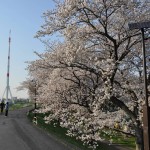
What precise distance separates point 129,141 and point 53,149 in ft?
56.7

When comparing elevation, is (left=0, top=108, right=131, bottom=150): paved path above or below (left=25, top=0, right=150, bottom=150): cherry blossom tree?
below

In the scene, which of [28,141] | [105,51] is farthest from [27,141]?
[105,51]

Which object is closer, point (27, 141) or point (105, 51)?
point (105, 51)

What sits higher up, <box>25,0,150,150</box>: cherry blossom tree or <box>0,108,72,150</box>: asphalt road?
<box>25,0,150,150</box>: cherry blossom tree

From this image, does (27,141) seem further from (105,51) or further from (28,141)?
(105,51)

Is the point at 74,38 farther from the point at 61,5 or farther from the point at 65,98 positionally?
the point at 65,98

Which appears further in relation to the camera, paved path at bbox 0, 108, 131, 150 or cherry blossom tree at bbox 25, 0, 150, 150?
paved path at bbox 0, 108, 131, 150

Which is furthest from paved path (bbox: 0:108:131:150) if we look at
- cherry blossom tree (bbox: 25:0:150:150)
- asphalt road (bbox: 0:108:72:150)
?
cherry blossom tree (bbox: 25:0:150:150)

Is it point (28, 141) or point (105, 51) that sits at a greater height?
point (105, 51)

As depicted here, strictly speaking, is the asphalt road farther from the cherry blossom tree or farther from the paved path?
the cherry blossom tree

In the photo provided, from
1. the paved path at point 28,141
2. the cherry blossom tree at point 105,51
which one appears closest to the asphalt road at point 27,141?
the paved path at point 28,141

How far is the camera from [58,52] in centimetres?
1931

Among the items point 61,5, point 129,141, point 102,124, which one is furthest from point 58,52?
point 129,141

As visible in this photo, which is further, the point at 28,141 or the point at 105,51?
the point at 28,141
